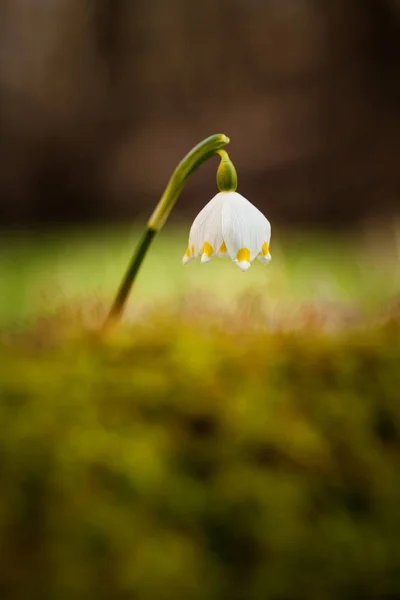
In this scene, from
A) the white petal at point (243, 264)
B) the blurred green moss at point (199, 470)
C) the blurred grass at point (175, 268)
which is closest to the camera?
the blurred green moss at point (199, 470)

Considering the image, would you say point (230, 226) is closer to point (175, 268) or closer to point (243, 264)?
point (243, 264)

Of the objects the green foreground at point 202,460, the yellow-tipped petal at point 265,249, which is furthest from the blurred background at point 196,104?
the green foreground at point 202,460

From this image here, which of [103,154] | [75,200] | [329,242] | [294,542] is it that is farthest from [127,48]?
[294,542]

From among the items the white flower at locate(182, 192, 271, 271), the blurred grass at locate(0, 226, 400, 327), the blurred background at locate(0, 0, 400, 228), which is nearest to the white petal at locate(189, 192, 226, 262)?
the white flower at locate(182, 192, 271, 271)

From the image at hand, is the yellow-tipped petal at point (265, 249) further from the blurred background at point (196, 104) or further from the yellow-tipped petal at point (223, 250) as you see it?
the blurred background at point (196, 104)

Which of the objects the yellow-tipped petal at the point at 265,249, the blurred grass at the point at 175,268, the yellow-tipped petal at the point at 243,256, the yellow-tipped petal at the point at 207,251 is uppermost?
the yellow-tipped petal at the point at 265,249

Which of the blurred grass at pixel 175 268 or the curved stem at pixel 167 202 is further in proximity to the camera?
the blurred grass at pixel 175 268

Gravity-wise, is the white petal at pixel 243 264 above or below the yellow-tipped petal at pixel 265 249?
below

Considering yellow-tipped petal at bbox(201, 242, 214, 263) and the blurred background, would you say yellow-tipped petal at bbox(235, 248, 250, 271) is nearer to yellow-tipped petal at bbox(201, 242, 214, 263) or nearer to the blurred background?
yellow-tipped petal at bbox(201, 242, 214, 263)

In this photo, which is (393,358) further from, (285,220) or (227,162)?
(285,220)
